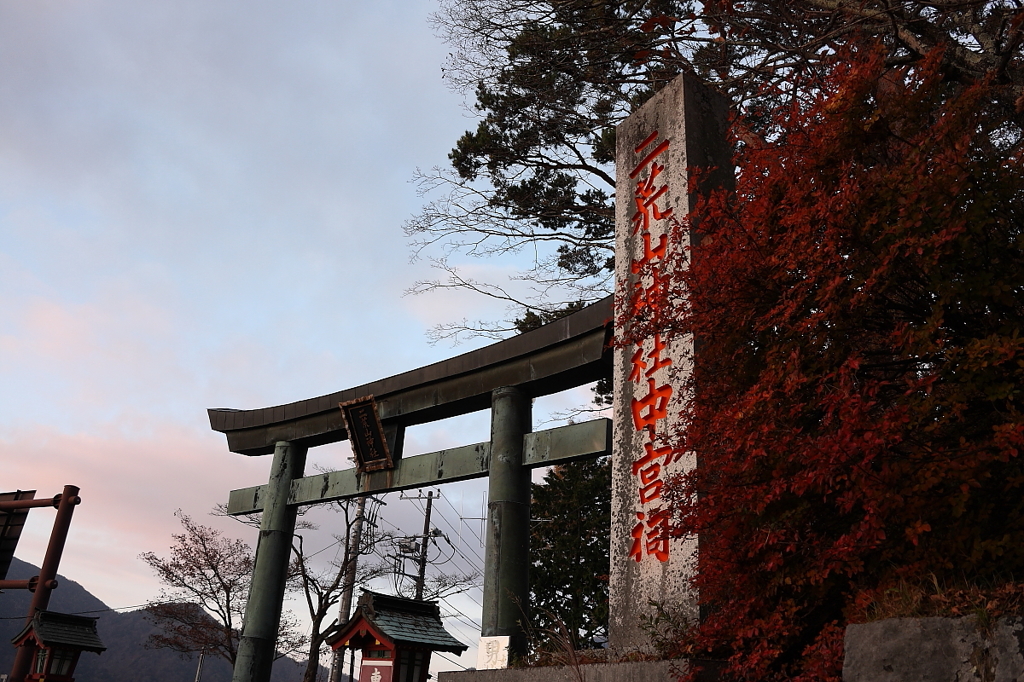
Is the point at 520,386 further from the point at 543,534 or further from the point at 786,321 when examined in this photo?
the point at 543,534

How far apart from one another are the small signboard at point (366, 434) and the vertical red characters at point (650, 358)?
5550 mm

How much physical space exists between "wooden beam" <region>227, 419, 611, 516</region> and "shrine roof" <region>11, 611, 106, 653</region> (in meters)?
5.30

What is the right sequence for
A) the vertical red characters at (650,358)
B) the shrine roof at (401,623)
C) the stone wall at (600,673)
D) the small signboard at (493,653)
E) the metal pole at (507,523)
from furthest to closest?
the shrine roof at (401,623) → the metal pole at (507,523) → the small signboard at (493,653) → the vertical red characters at (650,358) → the stone wall at (600,673)

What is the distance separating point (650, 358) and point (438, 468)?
15.7 feet

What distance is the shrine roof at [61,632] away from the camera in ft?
49.8

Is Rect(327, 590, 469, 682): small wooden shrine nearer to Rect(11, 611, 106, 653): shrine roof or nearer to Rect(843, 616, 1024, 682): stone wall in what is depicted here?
Rect(843, 616, 1024, 682): stone wall

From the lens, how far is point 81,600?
427 ft

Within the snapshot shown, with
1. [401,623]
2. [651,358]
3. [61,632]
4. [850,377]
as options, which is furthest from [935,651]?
[61,632]

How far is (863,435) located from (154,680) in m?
120

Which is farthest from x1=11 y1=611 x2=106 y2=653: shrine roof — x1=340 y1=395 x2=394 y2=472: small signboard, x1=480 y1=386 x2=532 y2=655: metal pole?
x1=480 y1=386 x2=532 y2=655: metal pole

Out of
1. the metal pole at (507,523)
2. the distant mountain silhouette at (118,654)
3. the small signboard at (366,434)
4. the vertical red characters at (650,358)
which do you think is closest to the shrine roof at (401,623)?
the metal pole at (507,523)

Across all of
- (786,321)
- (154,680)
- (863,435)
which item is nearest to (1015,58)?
(786,321)

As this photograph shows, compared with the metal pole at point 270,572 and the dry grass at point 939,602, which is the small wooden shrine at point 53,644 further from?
the dry grass at point 939,602

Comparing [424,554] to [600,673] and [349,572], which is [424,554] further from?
[600,673]
